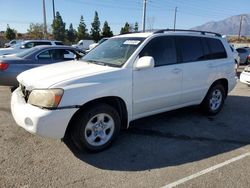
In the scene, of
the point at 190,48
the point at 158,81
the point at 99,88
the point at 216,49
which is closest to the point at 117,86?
the point at 99,88

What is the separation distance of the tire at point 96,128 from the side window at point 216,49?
2866 mm

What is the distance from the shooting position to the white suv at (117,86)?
11.7 ft

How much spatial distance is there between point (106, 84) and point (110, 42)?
1.59 meters

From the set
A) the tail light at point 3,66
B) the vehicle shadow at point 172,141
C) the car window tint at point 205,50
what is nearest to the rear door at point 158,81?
the vehicle shadow at point 172,141

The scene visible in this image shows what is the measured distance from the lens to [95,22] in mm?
61500

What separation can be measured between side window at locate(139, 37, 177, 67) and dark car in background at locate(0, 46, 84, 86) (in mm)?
2494

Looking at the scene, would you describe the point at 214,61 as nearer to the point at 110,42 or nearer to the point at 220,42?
the point at 220,42

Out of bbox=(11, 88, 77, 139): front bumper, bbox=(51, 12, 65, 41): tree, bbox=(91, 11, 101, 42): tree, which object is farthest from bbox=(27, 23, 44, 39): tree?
bbox=(11, 88, 77, 139): front bumper

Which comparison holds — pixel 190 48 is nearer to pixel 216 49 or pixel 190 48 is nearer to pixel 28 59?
pixel 216 49

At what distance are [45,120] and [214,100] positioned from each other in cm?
401

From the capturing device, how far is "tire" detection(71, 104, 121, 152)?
3.79m

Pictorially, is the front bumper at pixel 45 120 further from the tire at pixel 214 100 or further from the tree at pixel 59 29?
the tree at pixel 59 29

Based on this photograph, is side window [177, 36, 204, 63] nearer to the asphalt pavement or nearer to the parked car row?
the asphalt pavement

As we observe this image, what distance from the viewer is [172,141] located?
14.9 feet
